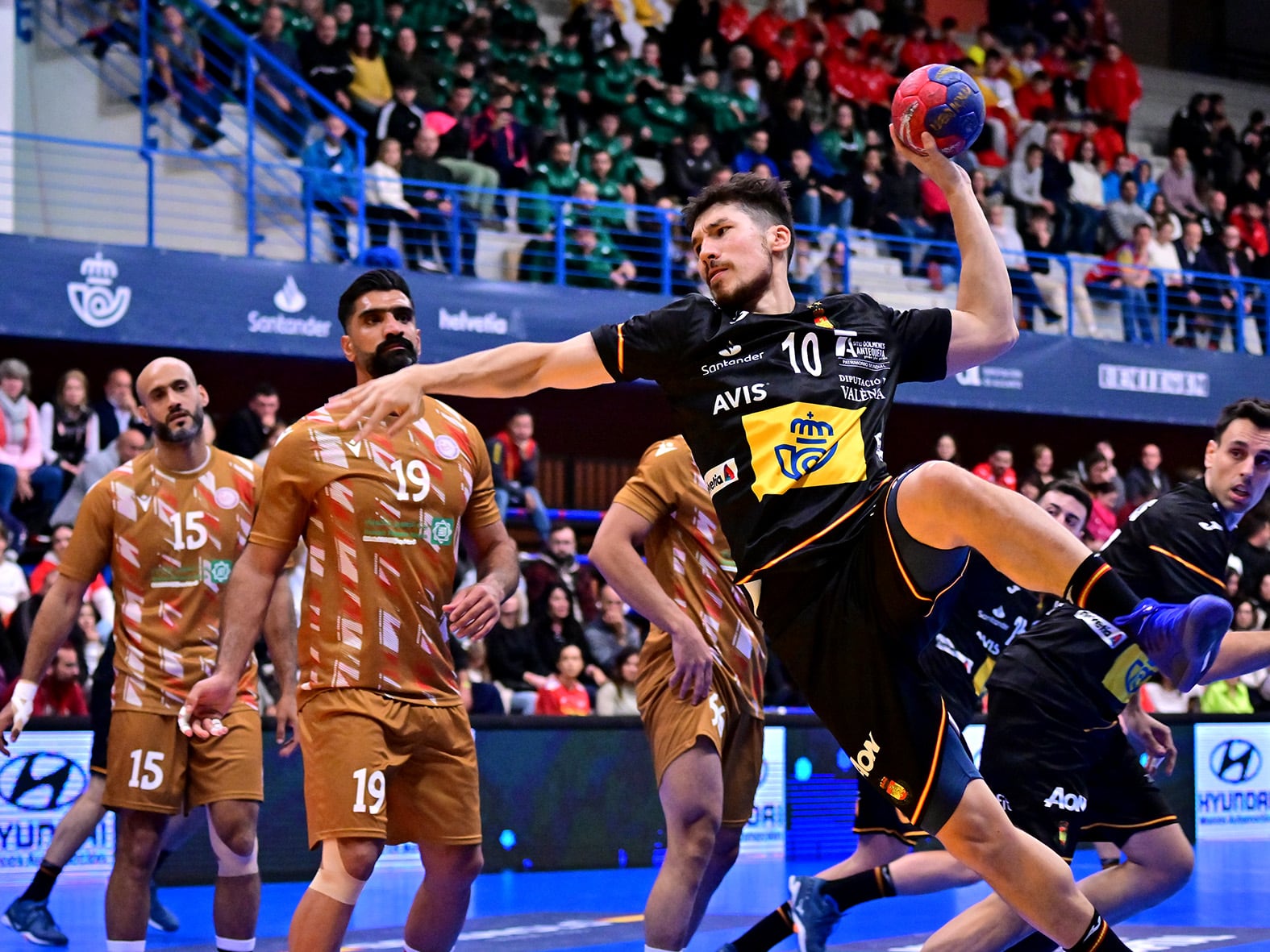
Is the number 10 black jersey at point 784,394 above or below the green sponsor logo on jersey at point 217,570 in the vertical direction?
above

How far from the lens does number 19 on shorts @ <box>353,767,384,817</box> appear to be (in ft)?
15.3

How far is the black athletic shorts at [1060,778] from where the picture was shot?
5184mm

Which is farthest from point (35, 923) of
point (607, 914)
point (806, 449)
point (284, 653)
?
point (806, 449)

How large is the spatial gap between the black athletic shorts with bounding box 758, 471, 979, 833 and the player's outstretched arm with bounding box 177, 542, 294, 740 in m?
1.77

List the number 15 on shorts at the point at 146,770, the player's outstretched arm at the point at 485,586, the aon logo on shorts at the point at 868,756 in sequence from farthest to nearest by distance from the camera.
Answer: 1. the number 15 on shorts at the point at 146,770
2. the player's outstretched arm at the point at 485,586
3. the aon logo on shorts at the point at 868,756

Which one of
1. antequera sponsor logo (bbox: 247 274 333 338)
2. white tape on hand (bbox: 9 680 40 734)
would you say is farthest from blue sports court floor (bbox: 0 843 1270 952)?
antequera sponsor logo (bbox: 247 274 333 338)

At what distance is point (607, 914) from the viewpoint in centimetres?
867

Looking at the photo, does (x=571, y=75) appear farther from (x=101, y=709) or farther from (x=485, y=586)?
(x=485, y=586)

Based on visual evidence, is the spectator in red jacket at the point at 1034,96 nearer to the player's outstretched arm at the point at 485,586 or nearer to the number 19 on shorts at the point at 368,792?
the player's outstretched arm at the point at 485,586

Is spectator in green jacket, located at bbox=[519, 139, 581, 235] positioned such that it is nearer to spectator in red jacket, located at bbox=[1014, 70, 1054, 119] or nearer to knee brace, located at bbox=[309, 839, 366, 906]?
spectator in red jacket, located at bbox=[1014, 70, 1054, 119]

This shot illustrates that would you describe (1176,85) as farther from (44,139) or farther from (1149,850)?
(1149,850)

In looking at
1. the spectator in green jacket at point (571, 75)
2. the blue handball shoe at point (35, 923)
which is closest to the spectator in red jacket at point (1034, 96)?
the spectator in green jacket at point (571, 75)

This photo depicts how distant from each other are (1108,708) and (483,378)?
8.45 ft

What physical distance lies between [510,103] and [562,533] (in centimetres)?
539
